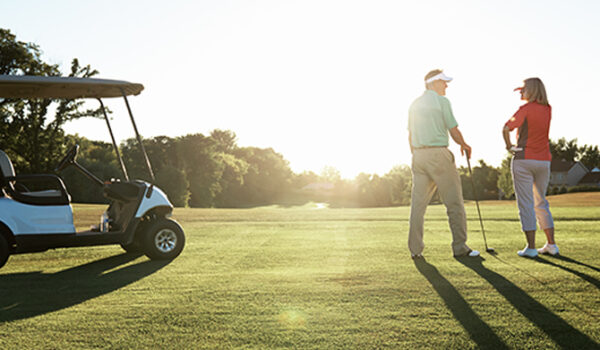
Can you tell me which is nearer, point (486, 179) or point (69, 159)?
point (69, 159)

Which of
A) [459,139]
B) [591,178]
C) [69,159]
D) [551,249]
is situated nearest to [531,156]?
[459,139]

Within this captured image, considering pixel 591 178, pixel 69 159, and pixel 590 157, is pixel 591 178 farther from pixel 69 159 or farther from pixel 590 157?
pixel 69 159

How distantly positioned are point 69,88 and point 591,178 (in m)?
91.8

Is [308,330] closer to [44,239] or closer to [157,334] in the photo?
[157,334]

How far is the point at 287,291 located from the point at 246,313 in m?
0.75

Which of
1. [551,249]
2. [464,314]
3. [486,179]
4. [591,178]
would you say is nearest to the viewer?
[464,314]

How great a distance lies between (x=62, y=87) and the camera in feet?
21.7

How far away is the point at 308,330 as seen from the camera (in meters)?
3.06

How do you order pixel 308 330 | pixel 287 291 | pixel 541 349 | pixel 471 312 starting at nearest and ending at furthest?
pixel 541 349 < pixel 308 330 < pixel 471 312 < pixel 287 291

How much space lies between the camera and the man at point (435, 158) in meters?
5.64

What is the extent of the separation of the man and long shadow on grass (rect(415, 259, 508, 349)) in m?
1.03

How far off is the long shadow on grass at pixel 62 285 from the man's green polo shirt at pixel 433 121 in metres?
3.63

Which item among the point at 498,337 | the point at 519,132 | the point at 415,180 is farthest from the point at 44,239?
the point at 519,132

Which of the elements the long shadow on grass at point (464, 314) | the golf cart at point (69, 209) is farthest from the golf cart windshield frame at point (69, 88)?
the long shadow on grass at point (464, 314)
